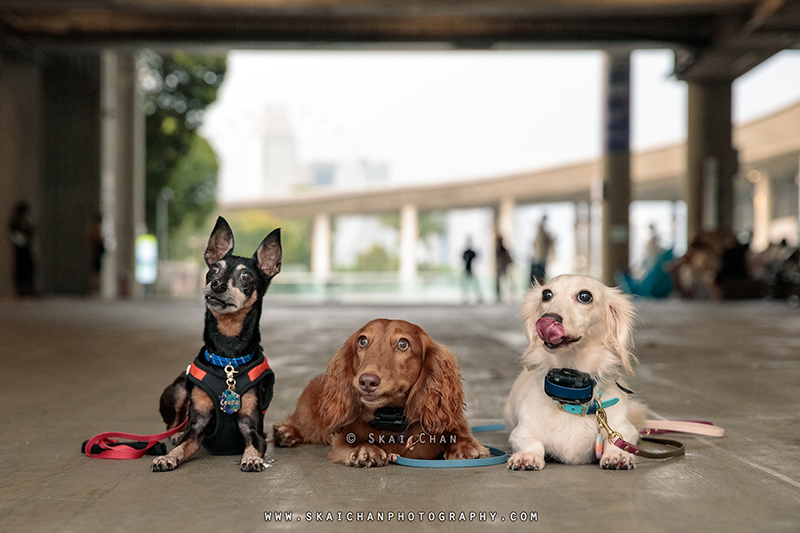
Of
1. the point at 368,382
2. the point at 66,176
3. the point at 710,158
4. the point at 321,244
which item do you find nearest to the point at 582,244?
the point at 710,158

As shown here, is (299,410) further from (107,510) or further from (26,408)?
(26,408)

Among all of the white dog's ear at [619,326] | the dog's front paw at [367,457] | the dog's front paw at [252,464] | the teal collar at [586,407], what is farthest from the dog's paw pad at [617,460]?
the dog's front paw at [252,464]

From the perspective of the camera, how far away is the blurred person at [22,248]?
19.4 metres

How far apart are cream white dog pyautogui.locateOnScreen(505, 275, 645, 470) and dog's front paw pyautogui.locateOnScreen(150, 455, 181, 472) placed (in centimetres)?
137

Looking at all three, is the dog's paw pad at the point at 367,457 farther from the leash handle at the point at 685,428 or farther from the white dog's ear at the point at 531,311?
the leash handle at the point at 685,428

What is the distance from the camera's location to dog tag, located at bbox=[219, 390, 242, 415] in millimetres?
3133

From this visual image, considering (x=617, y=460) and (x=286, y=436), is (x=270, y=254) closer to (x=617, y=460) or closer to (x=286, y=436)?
(x=286, y=436)

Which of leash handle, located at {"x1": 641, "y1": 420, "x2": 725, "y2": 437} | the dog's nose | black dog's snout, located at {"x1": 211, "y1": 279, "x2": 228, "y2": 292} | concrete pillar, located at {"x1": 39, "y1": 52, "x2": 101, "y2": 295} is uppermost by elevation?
concrete pillar, located at {"x1": 39, "y1": 52, "x2": 101, "y2": 295}

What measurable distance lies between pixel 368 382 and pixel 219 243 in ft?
3.03

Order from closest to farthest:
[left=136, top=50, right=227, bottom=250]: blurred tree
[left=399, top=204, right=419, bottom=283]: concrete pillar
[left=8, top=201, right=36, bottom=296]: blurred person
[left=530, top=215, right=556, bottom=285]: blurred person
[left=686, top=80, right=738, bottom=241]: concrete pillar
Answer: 1. [left=8, top=201, right=36, bottom=296]: blurred person
2. [left=530, top=215, right=556, bottom=285]: blurred person
3. [left=686, top=80, right=738, bottom=241]: concrete pillar
4. [left=136, top=50, right=227, bottom=250]: blurred tree
5. [left=399, top=204, right=419, bottom=283]: concrete pillar

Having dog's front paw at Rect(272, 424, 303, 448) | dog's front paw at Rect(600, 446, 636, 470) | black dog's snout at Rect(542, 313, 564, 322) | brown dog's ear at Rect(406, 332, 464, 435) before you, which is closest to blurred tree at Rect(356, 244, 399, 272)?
dog's front paw at Rect(272, 424, 303, 448)

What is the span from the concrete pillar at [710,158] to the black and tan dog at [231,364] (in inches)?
950

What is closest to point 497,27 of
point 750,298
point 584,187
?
point 750,298

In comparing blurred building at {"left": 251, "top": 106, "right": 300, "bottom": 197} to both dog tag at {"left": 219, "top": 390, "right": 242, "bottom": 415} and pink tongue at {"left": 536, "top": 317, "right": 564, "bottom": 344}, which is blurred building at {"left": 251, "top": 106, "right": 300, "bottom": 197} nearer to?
dog tag at {"left": 219, "top": 390, "right": 242, "bottom": 415}
